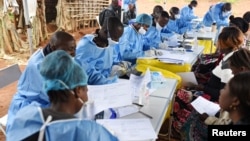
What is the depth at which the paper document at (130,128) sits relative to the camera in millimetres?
1501

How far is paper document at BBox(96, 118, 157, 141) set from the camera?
1.50 m

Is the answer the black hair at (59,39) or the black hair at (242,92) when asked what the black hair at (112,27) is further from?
the black hair at (242,92)

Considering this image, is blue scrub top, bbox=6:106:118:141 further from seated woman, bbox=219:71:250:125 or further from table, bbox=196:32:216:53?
table, bbox=196:32:216:53

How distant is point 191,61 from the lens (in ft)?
11.3

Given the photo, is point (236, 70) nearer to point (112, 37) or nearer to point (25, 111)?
point (112, 37)

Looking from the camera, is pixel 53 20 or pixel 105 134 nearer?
pixel 105 134

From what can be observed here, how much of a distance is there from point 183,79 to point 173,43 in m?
1.39

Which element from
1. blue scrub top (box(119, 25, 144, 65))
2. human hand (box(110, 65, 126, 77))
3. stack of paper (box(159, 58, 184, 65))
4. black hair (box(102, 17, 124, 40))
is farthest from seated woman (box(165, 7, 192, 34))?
black hair (box(102, 17, 124, 40))

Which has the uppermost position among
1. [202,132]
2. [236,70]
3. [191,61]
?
[236,70]

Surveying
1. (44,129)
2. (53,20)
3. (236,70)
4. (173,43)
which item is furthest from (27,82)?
(53,20)

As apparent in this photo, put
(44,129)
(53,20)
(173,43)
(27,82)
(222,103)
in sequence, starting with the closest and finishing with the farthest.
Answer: (44,129)
(222,103)
(27,82)
(173,43)
(53,20)

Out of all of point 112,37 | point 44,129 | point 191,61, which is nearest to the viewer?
point 44,129

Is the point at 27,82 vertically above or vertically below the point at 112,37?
below

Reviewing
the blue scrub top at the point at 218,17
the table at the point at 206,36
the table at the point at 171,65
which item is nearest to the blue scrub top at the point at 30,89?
the table at the point at 171,65
